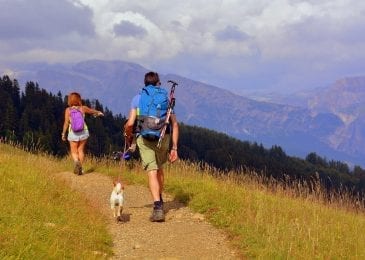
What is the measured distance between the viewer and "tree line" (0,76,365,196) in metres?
77.7

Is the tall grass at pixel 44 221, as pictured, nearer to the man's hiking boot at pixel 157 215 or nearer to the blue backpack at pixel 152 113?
the man's hiking boot at pixel 157 215

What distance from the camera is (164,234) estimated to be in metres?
8.48

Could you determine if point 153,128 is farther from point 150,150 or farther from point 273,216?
point 273,216

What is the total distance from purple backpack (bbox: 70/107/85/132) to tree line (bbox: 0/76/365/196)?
3525cm

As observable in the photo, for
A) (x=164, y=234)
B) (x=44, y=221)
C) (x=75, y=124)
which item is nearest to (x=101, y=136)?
(x=75, y=124)

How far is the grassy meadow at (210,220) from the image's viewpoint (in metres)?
6.72

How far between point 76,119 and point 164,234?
647 cm

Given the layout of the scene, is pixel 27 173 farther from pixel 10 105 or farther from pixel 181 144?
pixel 181 144

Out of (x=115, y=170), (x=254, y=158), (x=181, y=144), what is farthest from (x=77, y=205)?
(x=181, y=144)

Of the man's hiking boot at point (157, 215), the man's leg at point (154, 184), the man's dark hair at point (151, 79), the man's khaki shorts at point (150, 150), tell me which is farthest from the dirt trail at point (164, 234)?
the man's dark hair at point (151, 79)

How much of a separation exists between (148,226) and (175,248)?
133 cm

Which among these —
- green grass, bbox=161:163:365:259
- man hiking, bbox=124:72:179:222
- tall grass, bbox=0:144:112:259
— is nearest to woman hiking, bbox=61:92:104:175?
green grass, bbox=161:163:365:259

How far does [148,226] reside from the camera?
8.95 metres

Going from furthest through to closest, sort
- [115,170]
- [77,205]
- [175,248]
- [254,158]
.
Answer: [254,158], [115,170], [77,205], [175,248]
